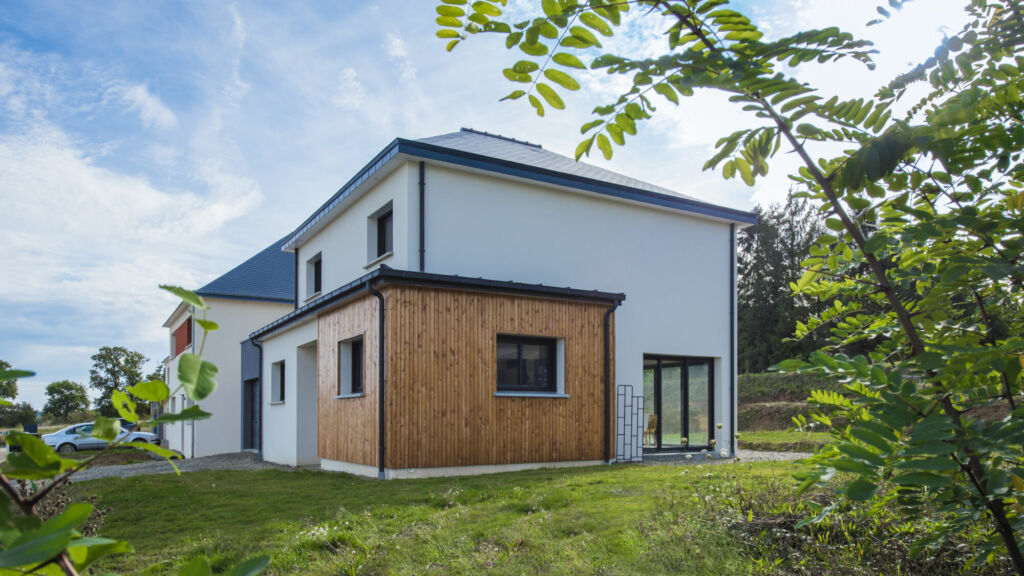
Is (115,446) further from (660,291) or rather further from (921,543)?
(660,291)

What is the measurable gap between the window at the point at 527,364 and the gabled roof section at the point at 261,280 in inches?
504

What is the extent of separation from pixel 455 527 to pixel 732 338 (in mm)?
11624

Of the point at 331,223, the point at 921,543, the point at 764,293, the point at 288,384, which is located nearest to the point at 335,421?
the point at 288,384

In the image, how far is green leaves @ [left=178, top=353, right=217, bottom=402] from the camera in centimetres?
68

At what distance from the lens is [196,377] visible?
70 centimetres

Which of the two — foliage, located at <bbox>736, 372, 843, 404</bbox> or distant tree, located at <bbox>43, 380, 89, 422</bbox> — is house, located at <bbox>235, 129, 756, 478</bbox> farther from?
distant tree, located at <bbox>43, 380, 89, 422</bbox>

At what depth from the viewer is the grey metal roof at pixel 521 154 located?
1362 centimetres

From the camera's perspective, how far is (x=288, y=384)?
15.1 meters

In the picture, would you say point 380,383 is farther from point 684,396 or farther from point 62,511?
point 62,511

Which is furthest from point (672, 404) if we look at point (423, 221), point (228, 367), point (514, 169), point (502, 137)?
point (228, 367)

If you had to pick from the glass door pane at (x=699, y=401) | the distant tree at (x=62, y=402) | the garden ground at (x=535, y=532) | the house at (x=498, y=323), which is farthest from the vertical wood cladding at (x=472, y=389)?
the distant tree at (x=62, y=402)

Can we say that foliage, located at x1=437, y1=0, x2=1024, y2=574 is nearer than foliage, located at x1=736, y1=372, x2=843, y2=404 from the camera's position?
Yes

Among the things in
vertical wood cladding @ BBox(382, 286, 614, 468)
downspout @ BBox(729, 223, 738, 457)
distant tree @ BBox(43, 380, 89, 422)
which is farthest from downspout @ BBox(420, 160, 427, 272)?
distant tree @ BBox(43, 380, 89, 422)

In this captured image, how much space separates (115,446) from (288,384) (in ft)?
49.6
